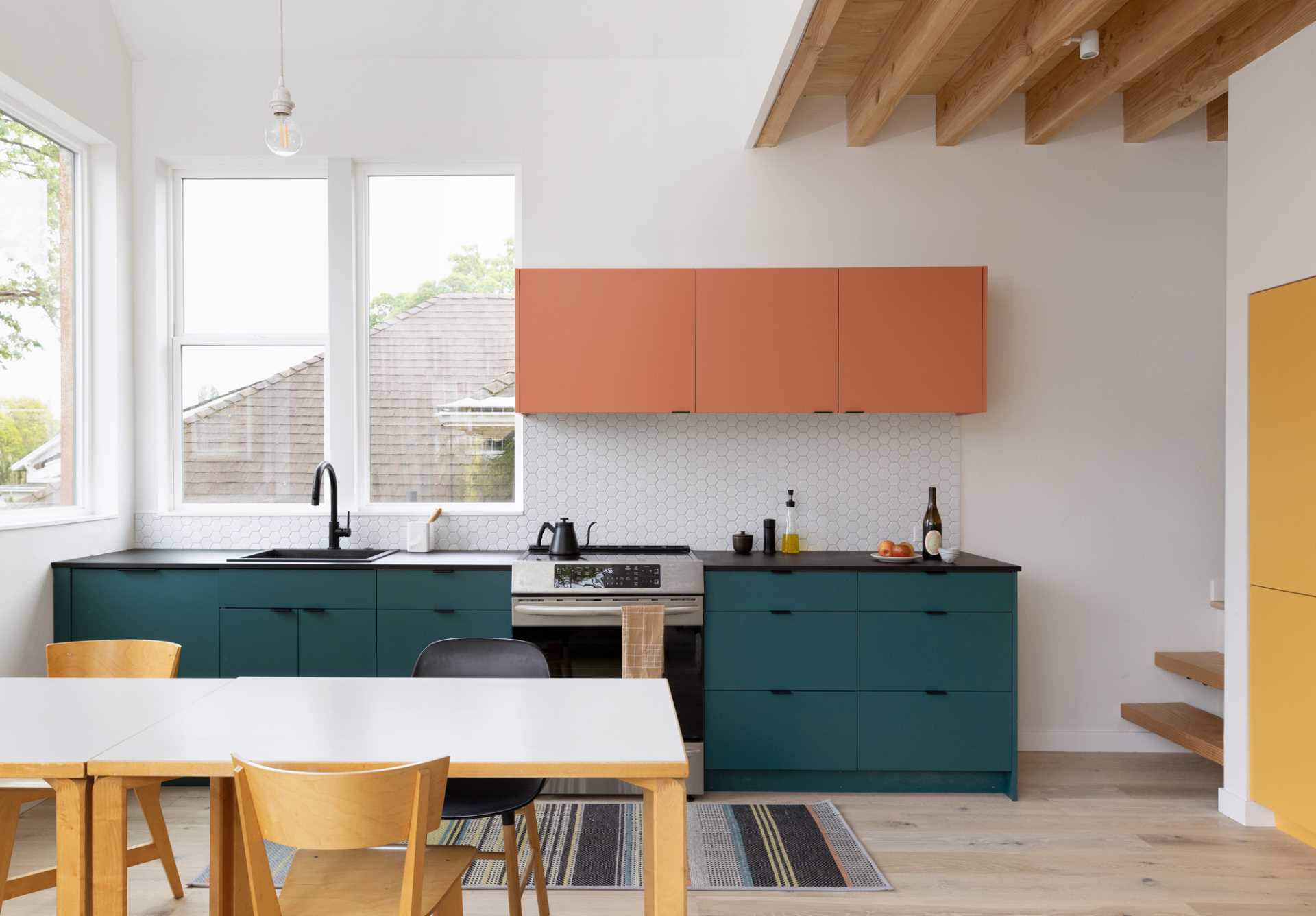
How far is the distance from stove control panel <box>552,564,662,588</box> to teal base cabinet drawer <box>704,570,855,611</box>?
0.25 metres

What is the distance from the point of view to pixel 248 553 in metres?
4.18

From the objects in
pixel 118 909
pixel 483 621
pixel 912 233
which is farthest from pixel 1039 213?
pixel 118 909

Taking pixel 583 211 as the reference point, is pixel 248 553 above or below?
below

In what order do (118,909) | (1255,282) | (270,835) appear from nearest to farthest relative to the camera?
(270,835) < (118,909) < (1255,282)

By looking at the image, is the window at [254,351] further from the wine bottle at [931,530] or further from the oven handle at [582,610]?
the wine bottle at [931,530]

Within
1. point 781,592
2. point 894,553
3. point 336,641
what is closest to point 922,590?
point 894,553

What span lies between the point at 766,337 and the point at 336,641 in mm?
2331

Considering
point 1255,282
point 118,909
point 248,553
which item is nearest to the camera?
point 118,909

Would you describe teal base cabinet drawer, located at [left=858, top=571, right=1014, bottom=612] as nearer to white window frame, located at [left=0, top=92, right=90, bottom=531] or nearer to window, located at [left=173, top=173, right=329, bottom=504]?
window, located at [left=173, top=173, right=329, bottom=504]

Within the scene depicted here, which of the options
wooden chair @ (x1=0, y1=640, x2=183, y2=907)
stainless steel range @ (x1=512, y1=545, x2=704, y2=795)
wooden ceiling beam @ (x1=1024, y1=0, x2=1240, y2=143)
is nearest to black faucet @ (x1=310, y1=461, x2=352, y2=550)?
stainless steel range @ (x1=512, y1=545, x2=704, y2=795)

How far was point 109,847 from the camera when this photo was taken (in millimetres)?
1792

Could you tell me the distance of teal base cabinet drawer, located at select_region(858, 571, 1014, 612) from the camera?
12.3 feet

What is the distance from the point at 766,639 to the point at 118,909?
2526 mm

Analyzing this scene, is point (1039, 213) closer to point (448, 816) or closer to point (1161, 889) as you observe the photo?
point (1161, 889)
